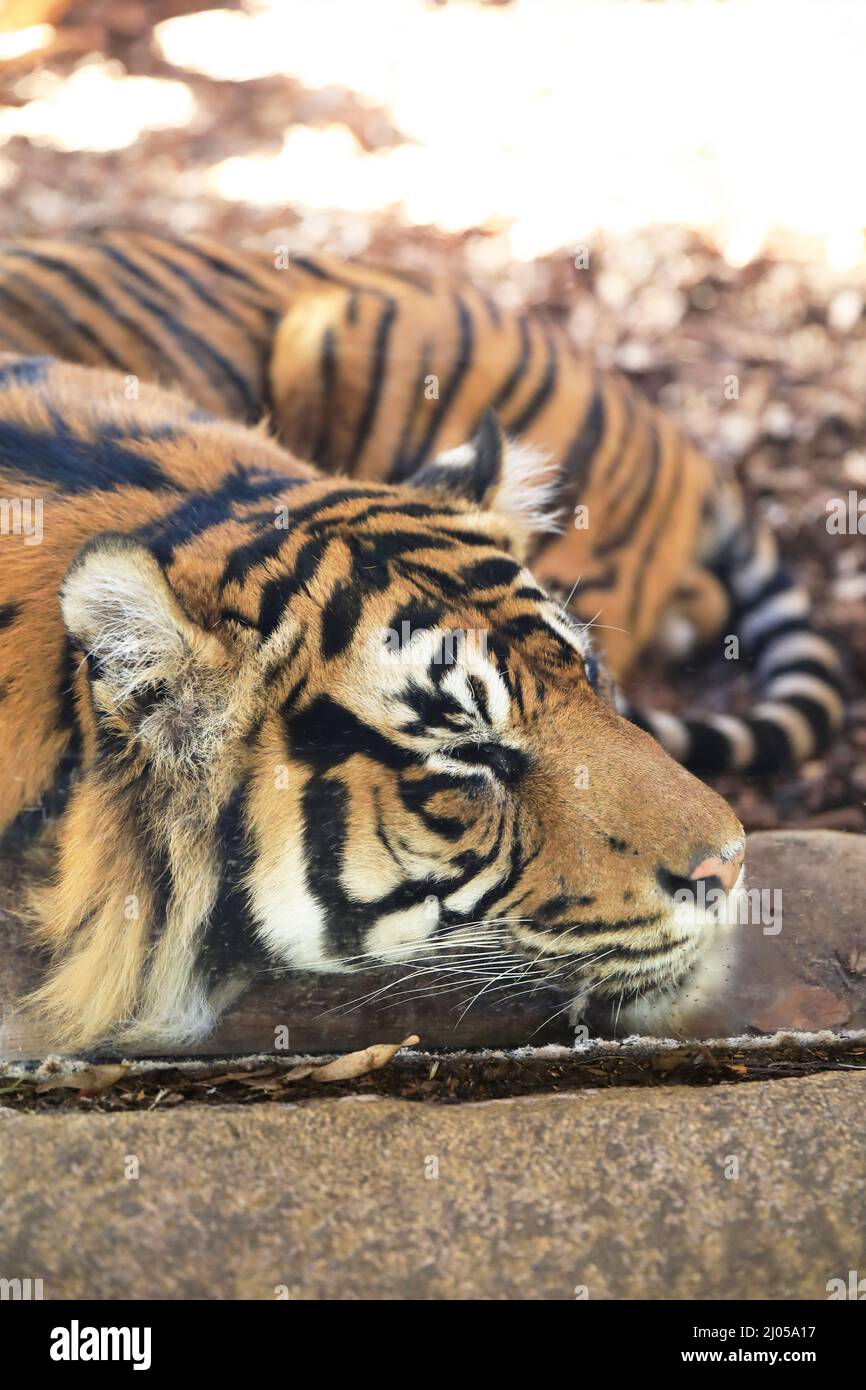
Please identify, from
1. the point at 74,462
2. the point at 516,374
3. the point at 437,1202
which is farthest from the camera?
the point at 516,374

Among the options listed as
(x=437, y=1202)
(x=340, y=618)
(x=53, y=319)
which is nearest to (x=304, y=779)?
(x=340, y=618)

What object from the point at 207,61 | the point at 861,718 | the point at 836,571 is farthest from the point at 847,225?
the point at 207,61

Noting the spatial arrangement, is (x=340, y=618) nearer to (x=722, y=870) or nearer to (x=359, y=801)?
(x=359, y=801)

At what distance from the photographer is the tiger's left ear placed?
6.99ft

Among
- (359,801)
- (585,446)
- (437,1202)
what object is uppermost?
(585,446)

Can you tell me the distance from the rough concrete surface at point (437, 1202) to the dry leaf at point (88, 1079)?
20cm

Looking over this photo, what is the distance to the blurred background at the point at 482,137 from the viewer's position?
299cm

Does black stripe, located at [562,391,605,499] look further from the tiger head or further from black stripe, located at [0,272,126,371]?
the tiger head

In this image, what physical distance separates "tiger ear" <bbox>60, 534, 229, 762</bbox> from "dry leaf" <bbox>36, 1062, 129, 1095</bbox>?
18.1 inches

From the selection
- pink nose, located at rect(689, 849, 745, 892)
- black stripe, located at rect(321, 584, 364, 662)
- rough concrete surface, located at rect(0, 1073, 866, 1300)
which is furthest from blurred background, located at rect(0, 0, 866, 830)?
rough concrete surface, located at rect(0, 1073, 866, 1300)

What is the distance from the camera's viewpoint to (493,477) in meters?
2.14

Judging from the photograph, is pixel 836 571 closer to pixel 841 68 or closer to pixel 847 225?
pixel 847 225

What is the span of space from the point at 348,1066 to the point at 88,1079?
0.36m
